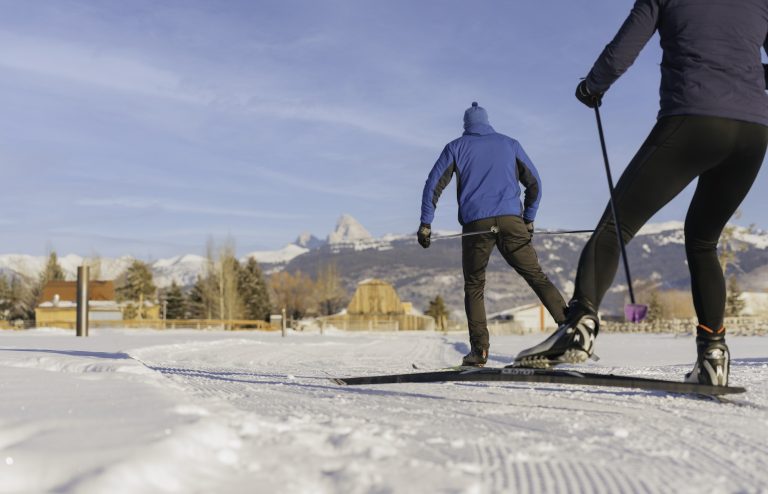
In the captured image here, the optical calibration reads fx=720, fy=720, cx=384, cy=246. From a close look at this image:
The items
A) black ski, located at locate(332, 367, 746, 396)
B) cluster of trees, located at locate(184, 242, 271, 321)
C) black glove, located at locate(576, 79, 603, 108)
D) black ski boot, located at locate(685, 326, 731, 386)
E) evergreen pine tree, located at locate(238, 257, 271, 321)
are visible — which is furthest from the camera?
evergreen pine tree, located at locate(238, 257, 271, 321)

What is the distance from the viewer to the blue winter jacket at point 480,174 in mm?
5027

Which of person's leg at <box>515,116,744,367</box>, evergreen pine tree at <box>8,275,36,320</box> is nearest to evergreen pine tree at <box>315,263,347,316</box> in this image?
evergreen pine tree at <box>8,275,36,320</box>

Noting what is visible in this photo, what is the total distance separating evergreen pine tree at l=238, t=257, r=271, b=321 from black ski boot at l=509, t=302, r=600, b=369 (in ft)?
200

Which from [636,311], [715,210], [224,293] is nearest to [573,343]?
[636,311]

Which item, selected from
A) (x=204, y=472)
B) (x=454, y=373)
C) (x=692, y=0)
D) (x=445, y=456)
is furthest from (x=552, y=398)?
(x=204, y=472)

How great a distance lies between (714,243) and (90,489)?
8.98 ft

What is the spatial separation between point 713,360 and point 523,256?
82.0 inches

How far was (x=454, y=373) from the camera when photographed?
348 centimetres

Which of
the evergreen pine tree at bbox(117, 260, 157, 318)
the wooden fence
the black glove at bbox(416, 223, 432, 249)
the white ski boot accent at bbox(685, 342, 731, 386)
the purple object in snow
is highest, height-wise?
the evergreen pine tree at bbox(117, 260, 157, 318)

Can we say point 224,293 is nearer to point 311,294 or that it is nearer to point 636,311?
point 311,294

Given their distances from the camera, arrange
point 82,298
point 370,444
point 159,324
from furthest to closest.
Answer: point 159,324, point 82,298, point 370,444

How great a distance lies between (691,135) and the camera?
2793 mm

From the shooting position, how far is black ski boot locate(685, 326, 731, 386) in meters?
3.01

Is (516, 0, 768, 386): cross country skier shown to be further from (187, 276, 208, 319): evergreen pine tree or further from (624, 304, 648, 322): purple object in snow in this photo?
(187, 276, 208, 319): evergreen pine tree
